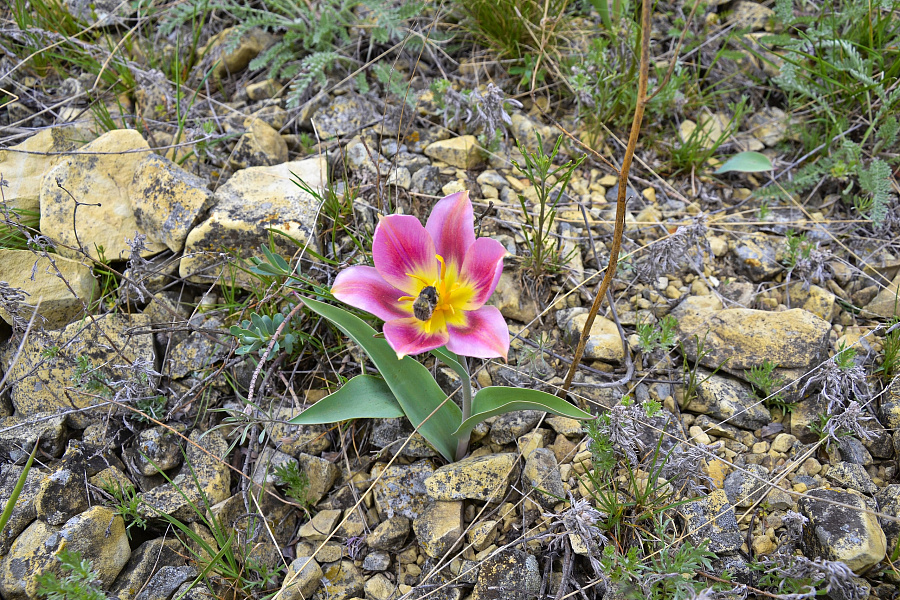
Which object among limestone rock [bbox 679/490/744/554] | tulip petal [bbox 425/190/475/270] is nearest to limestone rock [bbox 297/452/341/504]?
tulip petal [bbox 425/190/475/270]

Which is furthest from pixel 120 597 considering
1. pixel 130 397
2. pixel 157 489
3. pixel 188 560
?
pixel 130 397

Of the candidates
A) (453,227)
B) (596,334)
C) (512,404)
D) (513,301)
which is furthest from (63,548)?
(596,334)

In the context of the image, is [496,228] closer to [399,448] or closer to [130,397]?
[399,448]

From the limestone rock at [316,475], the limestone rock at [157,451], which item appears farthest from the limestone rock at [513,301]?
the limestone rock at [157,451]

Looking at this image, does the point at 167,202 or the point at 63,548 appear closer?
the point at 63,548

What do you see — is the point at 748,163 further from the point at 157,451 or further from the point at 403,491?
the point at 157,451

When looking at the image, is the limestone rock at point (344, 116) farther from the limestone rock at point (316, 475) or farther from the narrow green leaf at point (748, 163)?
the narrow green leaf at point (748, 163)
